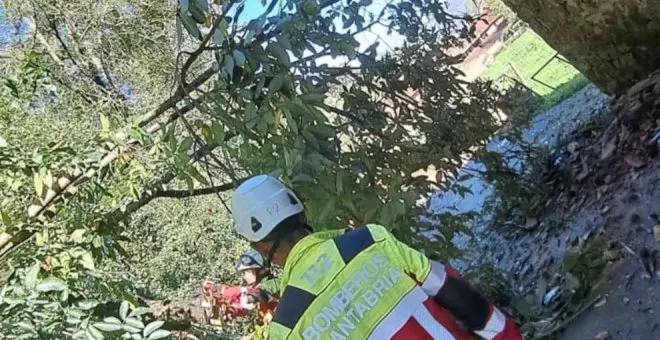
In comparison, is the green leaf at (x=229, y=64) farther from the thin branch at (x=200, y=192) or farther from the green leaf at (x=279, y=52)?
the thin branch at (x=200, y=192)

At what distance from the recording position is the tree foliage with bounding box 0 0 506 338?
3203 mm

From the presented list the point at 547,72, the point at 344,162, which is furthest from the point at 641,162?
the point at 547,72

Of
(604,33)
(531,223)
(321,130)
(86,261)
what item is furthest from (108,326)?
(604,33)

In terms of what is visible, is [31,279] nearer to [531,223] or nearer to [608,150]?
[531,223]

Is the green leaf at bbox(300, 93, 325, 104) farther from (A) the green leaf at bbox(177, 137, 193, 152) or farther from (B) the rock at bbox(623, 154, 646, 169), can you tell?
(B) the rock at bbox(623, 154, 646, 169)

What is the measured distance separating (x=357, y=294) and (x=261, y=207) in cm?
45

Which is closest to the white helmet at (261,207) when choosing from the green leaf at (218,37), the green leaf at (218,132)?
the green leaf at (218,132)

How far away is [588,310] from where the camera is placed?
3.81 meters

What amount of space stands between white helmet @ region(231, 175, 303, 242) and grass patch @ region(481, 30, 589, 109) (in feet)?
18.7

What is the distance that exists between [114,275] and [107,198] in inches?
35.3

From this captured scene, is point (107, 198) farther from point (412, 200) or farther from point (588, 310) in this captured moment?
point (588, 310)

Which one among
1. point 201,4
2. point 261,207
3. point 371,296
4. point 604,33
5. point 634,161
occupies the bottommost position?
point 634,161

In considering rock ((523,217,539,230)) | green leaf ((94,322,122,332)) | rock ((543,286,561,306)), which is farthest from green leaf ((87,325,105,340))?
rock ((523,217,539,230))

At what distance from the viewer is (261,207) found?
249 centimetres
